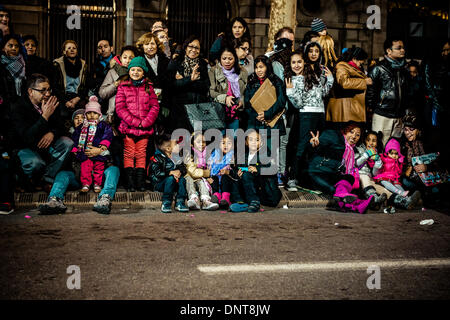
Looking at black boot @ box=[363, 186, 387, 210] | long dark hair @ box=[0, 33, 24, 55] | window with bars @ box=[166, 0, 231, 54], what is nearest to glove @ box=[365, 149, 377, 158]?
black boot @ box=[363, 186, 387, 210]

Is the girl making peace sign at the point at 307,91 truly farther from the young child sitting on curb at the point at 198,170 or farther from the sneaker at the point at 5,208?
the sneaker at the point at 5,208

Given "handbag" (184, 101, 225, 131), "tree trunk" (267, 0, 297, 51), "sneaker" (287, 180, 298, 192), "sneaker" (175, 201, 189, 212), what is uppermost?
"tree trunk" (267, 0, 297, 51)

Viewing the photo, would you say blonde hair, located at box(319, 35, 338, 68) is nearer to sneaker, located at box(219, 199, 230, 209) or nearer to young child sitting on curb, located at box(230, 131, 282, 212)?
young child sitting on curb, located at box(230, 131, 282, 212)

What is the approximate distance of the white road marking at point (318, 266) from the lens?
17.6 feet

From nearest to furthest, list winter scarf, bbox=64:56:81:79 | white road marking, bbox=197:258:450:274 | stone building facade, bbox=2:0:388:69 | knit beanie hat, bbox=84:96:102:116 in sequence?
white road marking, bbox=197:258:450:274
knit beanie hat, bbox=84:96:102:116
winter scarf, bbox=64:56:81:79
stone building facade, bbox=2:0:388:69

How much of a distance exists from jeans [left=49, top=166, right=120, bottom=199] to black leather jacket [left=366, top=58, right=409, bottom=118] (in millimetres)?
4440

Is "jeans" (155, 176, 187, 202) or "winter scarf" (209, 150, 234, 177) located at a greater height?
"winter scarf" (209, 150, 234, 177)

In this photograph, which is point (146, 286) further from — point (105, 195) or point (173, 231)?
point (105, 195)

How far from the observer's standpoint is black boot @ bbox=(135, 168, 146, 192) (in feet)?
29.4

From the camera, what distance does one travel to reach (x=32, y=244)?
616cm

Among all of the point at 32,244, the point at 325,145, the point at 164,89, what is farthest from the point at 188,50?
the point at 32,244

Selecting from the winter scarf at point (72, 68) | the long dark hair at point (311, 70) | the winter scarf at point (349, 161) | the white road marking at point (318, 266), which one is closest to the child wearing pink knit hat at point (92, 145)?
the winter scarf at point (72, 68)

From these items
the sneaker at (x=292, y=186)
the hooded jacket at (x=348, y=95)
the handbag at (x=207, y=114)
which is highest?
the hooded jacket at (x=348, y=95)

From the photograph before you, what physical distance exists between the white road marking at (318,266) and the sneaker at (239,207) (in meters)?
2.82
